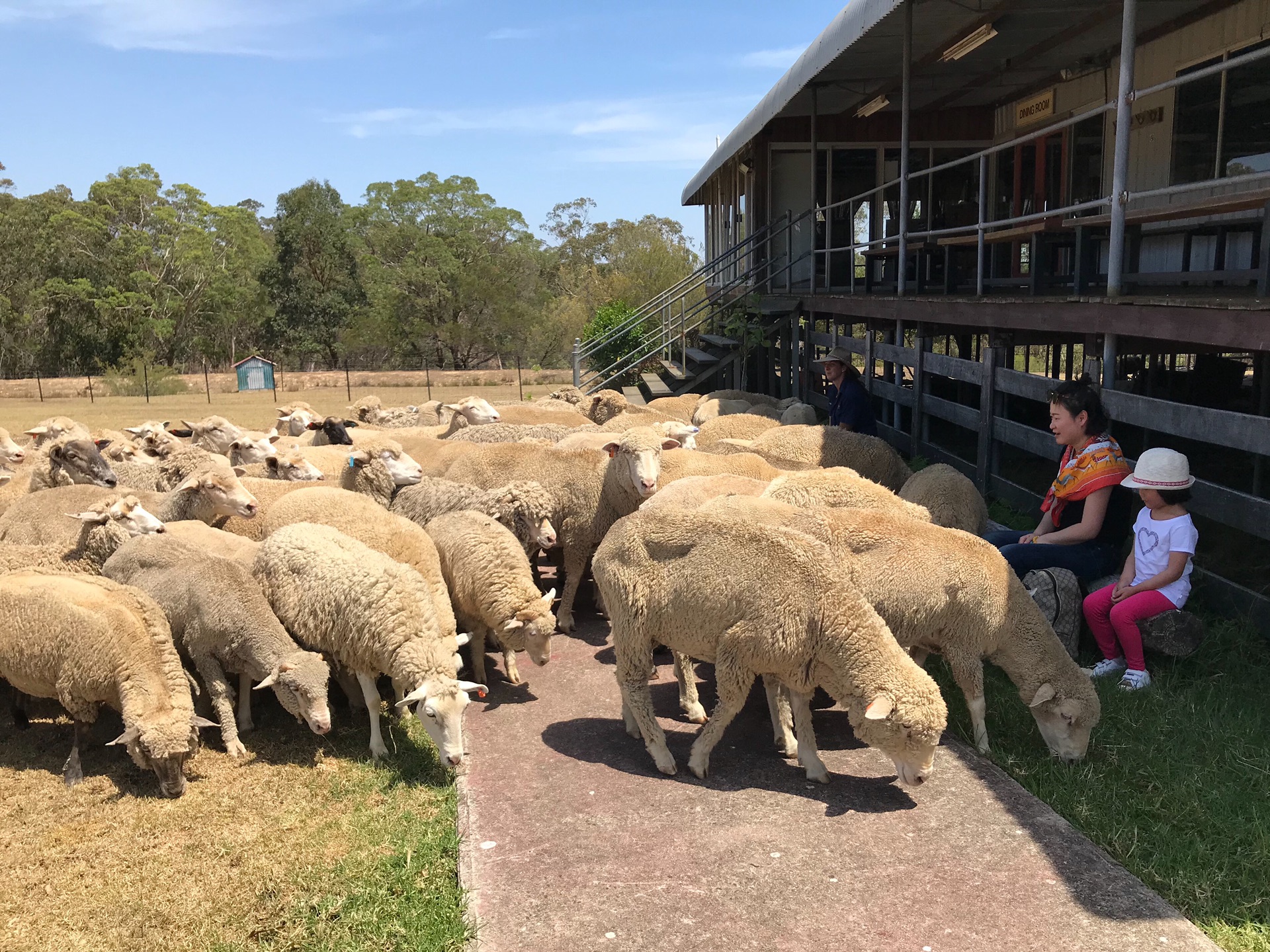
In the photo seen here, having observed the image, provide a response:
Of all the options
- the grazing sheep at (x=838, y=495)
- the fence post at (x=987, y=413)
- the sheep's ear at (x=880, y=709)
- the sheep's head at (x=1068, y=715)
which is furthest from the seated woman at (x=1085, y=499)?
the fence post at (x=987, y=413)

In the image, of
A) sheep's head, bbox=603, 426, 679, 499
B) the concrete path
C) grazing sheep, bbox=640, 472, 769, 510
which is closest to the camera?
the concrete path

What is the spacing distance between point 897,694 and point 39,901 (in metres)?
3.98

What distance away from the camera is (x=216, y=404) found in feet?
114

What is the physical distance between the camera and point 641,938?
4.05 metres

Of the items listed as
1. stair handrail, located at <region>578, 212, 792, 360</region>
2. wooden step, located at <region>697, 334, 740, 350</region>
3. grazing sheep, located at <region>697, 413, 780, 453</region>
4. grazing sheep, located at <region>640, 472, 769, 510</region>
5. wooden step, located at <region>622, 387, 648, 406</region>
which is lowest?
wooden step, located at <region>622, 387, 648, 406</region>

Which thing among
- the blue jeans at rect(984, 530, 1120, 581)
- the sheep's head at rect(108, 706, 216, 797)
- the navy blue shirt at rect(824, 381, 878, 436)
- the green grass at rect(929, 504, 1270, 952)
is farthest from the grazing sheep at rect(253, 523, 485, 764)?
the navy blue shirt at rect(824, 381, 878, 436)

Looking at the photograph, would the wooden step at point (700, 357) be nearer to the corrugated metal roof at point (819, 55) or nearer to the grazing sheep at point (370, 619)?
the corrugated metal roof at point (819, 55)

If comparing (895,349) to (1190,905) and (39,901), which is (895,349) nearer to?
(1190,905)

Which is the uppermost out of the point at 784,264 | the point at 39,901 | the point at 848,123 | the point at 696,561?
the point at 848,123

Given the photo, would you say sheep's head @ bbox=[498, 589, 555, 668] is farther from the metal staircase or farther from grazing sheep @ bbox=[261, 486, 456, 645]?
the metal staircase

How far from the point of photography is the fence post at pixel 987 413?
9.59 m

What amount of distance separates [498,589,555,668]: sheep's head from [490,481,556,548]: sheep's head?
101 centimetres

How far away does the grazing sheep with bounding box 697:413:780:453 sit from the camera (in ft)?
37.1

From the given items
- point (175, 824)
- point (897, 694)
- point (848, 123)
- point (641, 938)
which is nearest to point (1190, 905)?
point (897, 694)
